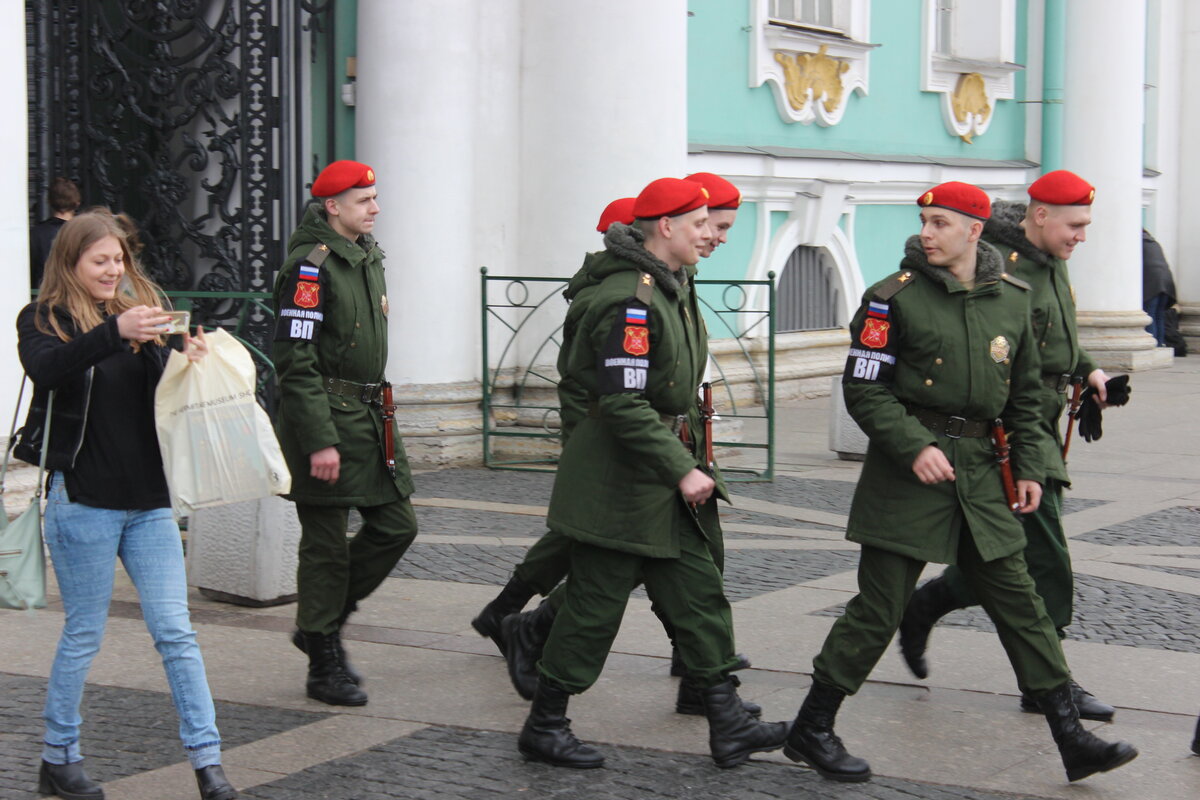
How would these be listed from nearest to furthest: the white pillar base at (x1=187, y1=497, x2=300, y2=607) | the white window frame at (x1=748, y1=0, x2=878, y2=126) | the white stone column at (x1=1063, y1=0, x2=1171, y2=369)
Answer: the white pillar base at (x1=187, y1=497, x2=300, y2=607) < the white window frame at (x1=748, y1=0, x2=878, y2=126) < the white stone column at (x1=1063, y1=0, x2=1171, y2=369)

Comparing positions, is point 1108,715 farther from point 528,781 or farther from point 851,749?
point 528,781

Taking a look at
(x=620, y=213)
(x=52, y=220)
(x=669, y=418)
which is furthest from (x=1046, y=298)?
(x=52, y=220)

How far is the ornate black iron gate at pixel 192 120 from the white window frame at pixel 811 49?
463 cm

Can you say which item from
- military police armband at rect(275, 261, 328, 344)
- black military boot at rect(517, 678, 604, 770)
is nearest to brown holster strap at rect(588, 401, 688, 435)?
black military boot at rect(517, 678, 604, 770)

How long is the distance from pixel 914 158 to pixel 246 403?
12480 mm

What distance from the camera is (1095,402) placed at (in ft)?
19.1

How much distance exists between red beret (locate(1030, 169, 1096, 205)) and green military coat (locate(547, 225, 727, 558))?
138 centimetres

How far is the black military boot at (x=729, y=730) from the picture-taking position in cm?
462

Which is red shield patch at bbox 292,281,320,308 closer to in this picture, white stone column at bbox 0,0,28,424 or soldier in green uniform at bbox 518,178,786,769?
soldier in green uniform at bbox 518,178,786,769

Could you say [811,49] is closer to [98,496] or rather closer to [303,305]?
[303,305]

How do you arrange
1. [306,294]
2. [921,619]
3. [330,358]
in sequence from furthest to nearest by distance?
[921,619], [330,358], [306,294]

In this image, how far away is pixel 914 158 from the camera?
632 inches

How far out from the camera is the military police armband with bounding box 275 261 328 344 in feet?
17.1

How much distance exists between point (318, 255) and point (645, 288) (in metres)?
1.16
